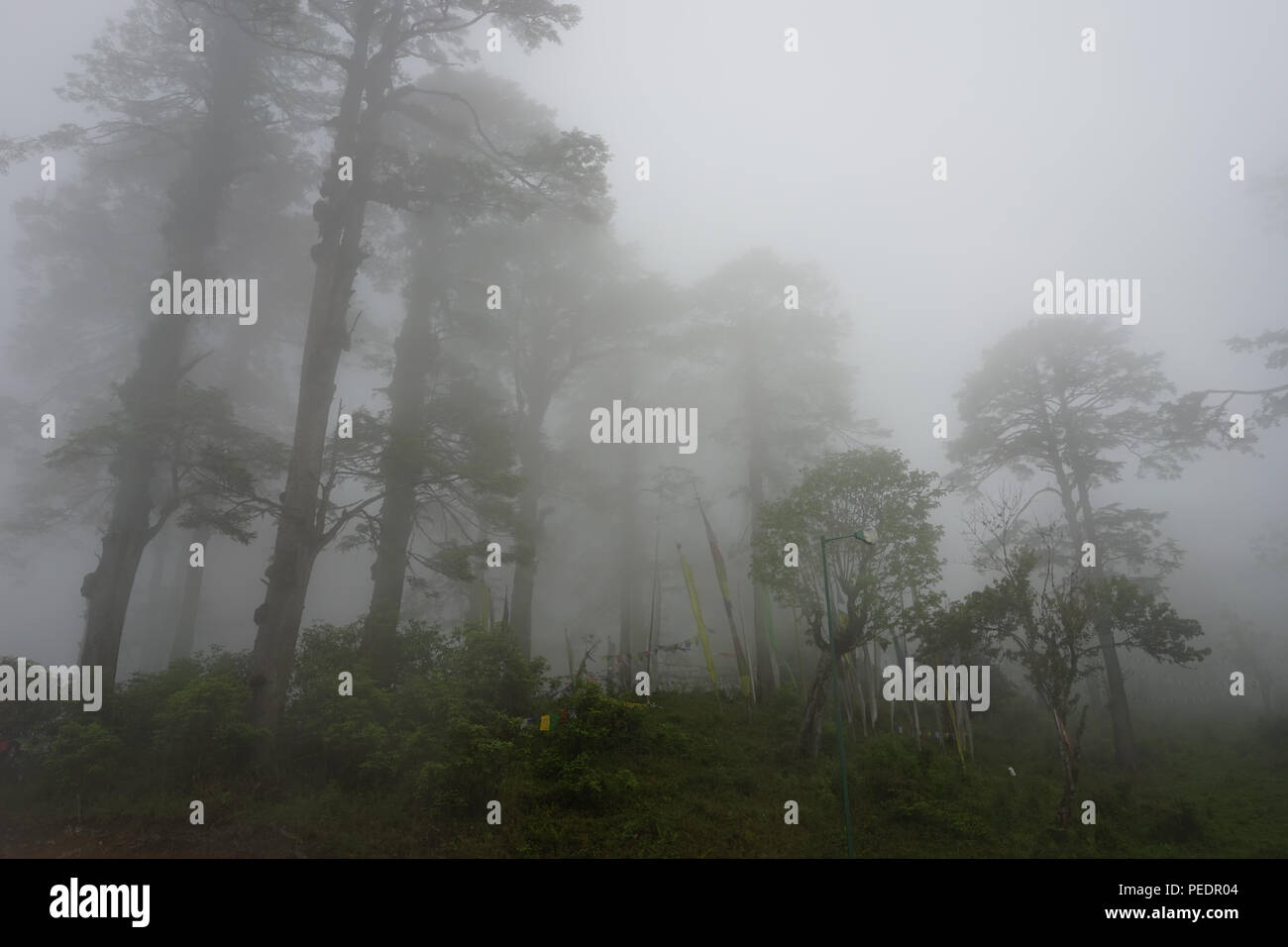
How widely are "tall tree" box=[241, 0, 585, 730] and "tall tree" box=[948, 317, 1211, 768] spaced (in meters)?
16.1

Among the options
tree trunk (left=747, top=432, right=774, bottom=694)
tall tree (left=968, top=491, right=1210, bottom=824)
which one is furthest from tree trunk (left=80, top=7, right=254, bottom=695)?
tall tree (left=968, top=491, right=1210, bottom=824)

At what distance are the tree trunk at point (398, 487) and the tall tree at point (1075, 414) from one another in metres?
18.0

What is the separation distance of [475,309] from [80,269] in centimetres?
1740

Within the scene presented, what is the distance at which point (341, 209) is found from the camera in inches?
551

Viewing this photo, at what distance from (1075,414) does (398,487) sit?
A: 68.9 feet

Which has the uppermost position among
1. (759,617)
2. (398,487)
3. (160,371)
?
(160,371)

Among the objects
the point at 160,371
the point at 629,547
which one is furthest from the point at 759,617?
the point at 160,371

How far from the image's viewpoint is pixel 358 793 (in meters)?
10.5

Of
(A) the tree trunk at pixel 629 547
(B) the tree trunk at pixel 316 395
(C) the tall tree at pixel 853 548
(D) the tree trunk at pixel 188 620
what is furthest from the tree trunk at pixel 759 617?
(D) the tree trunk at pixel 188 620

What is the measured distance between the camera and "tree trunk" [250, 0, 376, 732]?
11.9m

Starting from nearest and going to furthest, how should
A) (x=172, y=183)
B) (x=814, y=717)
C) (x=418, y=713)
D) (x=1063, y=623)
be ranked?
(x=418, y=713) < (x=1063, y=623) < (x=814, y=717) < (x=172, y=183)

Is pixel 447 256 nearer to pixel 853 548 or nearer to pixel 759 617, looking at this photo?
pixel 853 548

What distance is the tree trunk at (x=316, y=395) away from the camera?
38.9 feet

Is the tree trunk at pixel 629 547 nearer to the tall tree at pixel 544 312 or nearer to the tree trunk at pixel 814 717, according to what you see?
the tall tree at pixel 544 312
